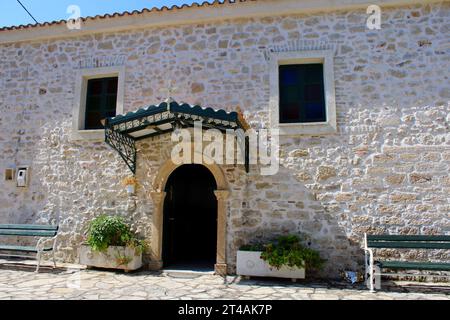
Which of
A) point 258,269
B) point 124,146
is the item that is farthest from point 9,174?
point 258,269

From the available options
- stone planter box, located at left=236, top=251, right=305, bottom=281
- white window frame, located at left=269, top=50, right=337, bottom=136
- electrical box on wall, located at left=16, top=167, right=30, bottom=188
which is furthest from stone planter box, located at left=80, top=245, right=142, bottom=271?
white window frame, located at left=269, top=50, right=337, bottom=136

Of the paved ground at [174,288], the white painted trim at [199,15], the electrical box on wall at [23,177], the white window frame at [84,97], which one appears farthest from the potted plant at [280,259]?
the electrical box on wall at [23,177]

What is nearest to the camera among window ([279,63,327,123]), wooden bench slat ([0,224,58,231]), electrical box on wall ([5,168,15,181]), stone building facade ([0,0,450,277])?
stone building facade ([0,0,450,277])

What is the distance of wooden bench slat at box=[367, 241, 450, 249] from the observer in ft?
17.0

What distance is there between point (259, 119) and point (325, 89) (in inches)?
50.2

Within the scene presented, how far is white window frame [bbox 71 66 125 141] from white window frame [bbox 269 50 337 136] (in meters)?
2.97

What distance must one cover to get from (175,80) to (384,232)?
15.2ft

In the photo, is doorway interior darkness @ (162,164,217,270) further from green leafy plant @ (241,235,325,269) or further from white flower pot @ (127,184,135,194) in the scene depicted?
green leafy plant @ (241,235,325,269)

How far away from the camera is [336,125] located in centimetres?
604

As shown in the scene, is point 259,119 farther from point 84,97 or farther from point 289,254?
point 84,97

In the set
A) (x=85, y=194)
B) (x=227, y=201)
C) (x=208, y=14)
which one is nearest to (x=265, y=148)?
(x=227, y=201)

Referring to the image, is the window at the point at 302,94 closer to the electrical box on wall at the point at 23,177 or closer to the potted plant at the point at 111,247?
the potted plant at the point at 111,247

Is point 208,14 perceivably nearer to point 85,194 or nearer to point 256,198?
point 256,198
